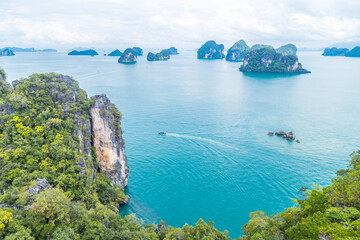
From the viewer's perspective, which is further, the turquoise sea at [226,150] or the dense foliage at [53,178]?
the turquoise sea at [226,150]

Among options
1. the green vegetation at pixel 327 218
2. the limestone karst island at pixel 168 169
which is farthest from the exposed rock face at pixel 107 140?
the green vegetation at pixel 327 218

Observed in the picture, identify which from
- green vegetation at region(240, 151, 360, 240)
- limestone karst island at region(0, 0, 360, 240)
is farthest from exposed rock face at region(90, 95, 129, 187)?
green vegetation at region(240, 151, 360, 240)

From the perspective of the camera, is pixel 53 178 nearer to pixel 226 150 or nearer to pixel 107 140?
pixel 107 140

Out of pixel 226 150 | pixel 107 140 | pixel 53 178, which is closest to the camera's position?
pixel 53 178

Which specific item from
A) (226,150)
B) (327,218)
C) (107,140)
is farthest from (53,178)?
(226,150)

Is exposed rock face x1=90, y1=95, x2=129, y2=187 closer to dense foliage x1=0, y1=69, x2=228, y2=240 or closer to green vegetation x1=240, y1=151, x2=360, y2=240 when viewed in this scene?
dense foliage x1=0, y1=69, x2=228, y2=240

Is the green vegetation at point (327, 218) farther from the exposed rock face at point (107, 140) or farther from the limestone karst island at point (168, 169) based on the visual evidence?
the exposed rock face at point (107, 140)

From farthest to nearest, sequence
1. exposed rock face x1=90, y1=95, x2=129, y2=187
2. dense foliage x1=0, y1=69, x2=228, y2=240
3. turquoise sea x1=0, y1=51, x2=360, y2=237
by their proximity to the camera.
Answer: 1. exposed rock face x1=90, y1=95, x2=129, y2=187
2. turquoise sea x1=0, y1=51, x2=360, y2=237
3. dense foliage x1=0, y1=69, x2=228, y2=240
